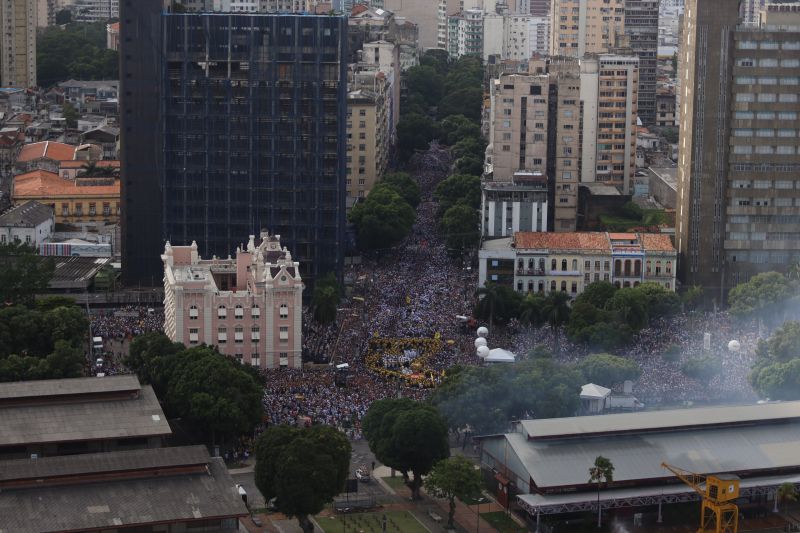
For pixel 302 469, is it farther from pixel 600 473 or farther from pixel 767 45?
pixel 767 45

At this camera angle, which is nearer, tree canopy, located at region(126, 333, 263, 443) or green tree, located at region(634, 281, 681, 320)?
tree canopy, located at region(126, 333, 263, 443)

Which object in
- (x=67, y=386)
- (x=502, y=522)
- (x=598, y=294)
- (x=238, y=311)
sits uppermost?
(x=238, y=311)

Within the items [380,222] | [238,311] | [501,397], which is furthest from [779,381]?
[380,222]

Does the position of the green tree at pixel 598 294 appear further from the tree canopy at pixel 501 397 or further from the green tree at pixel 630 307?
the tree canopy at pixel 501 397

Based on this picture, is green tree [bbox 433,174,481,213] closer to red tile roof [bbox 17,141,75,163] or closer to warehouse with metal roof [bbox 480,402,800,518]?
red tile roof [bbox 17,141,75,163]

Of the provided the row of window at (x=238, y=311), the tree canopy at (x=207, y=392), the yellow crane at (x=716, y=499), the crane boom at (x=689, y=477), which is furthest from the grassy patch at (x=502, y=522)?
the row of window at (x=238, y=311)

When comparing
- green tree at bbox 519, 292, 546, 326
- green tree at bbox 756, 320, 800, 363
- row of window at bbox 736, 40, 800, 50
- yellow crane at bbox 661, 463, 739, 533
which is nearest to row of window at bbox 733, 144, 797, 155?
row of window at bbox 736, 40, 800, 50
